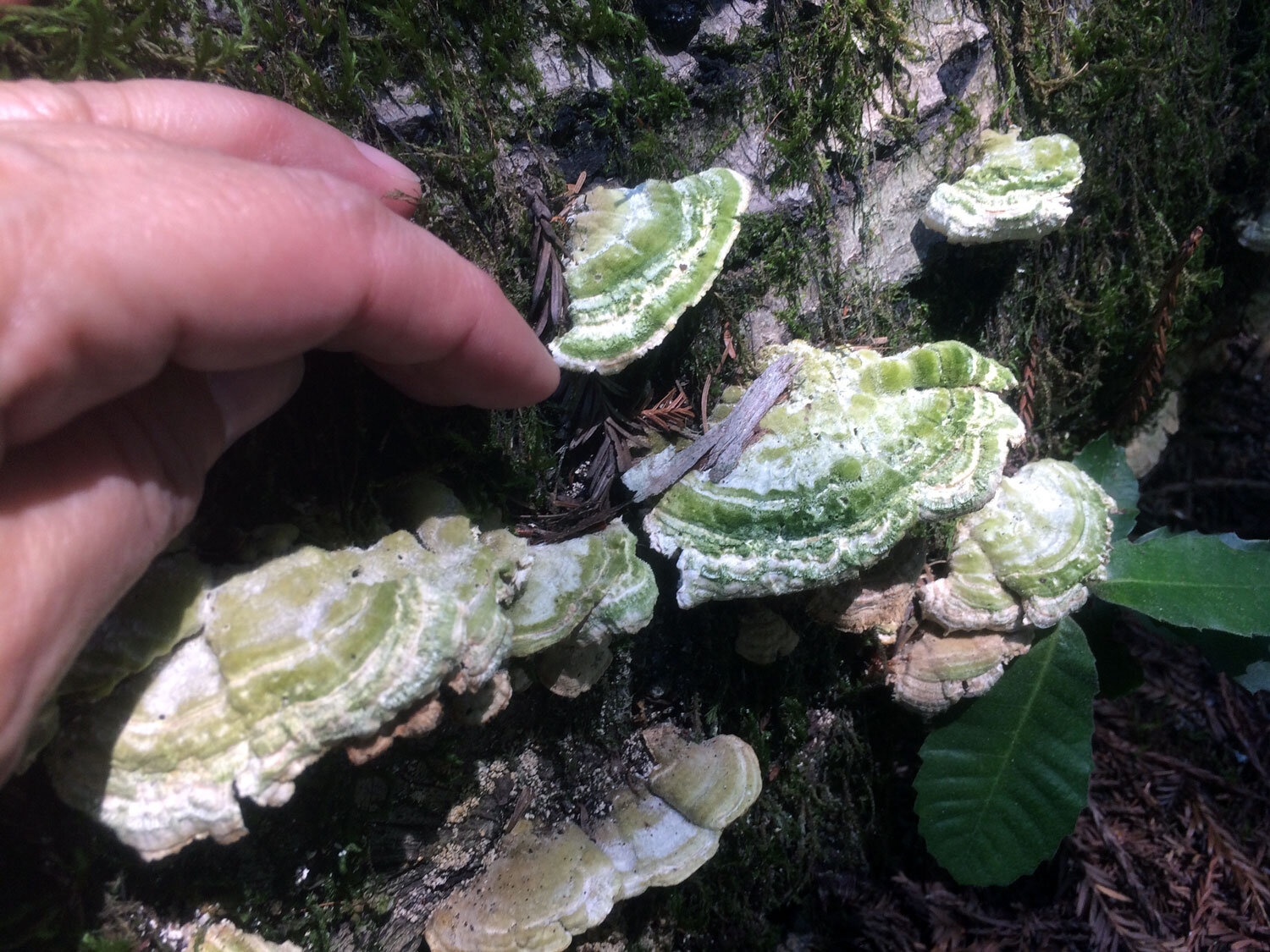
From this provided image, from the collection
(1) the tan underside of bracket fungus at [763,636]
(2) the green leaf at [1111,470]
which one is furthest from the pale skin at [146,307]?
(2) the green leaf at [1111,470]

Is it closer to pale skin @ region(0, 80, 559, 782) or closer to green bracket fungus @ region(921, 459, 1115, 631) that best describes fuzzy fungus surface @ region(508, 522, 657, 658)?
pale skin @ region(0, 80, 559, 782)

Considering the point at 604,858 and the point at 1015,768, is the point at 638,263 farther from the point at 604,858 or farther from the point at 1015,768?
the point at 1015,768

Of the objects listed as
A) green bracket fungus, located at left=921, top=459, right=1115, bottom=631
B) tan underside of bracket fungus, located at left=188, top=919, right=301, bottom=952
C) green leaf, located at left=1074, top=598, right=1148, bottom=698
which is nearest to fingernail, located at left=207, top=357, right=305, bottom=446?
tan underside of bracket fungus, located at left=188, top=919, right=301, bottom=952

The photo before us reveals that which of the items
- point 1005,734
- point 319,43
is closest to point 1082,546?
point 1005,734

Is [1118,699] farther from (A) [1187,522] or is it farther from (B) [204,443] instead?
(B) [204,443]

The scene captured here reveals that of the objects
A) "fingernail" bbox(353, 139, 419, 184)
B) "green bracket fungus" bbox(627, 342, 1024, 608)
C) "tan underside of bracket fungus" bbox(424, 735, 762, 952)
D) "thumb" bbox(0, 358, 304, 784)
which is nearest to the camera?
"thumb" bbox(0, 358, 304, 784)

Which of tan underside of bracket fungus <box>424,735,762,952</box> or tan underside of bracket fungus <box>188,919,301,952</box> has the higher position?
tan underside of bracket fungus <box>188,919,301,952</box>
